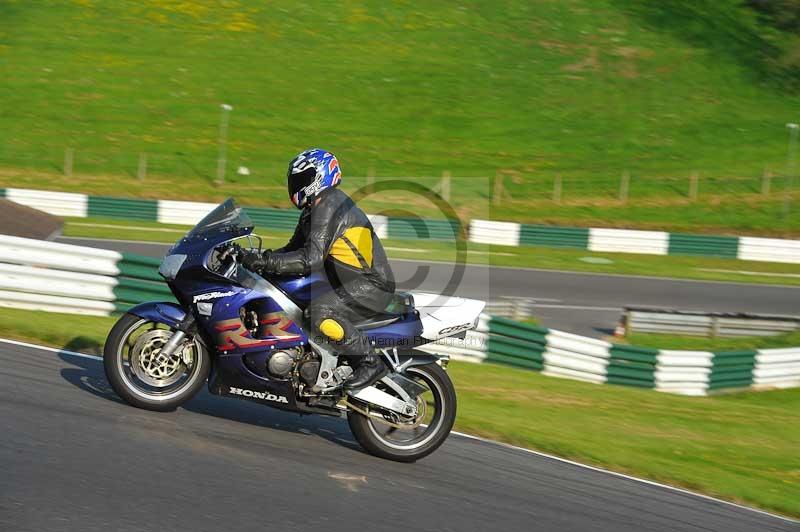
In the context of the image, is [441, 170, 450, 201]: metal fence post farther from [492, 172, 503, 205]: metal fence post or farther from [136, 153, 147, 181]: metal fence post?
[136, 153, 147, 181]: metal fence post

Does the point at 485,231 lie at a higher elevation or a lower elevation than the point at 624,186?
lower

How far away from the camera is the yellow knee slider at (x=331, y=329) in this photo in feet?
21.0

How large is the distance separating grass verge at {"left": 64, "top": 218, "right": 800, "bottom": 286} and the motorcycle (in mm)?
15830

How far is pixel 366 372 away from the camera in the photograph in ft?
21.4

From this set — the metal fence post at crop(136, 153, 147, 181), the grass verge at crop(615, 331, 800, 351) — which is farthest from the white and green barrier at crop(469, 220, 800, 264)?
the metal fence post at crop(136, 153, 147, 181)

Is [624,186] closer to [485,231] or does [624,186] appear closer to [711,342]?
[485,231]

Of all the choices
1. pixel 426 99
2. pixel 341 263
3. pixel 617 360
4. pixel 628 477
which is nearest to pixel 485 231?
pixel 426 99

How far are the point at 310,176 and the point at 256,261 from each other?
70 cm

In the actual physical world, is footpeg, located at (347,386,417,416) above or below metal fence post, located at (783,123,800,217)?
below

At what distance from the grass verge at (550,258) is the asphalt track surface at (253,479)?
1550cm

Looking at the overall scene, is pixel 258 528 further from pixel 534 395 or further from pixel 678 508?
pixel 534 395

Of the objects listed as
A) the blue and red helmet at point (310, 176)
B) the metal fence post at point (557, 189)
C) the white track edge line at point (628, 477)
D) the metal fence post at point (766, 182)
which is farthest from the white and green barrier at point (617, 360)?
the metal fence post at point (766, 182)

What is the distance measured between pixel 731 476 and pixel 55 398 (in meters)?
5.80

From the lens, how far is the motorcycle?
6.44 meters
